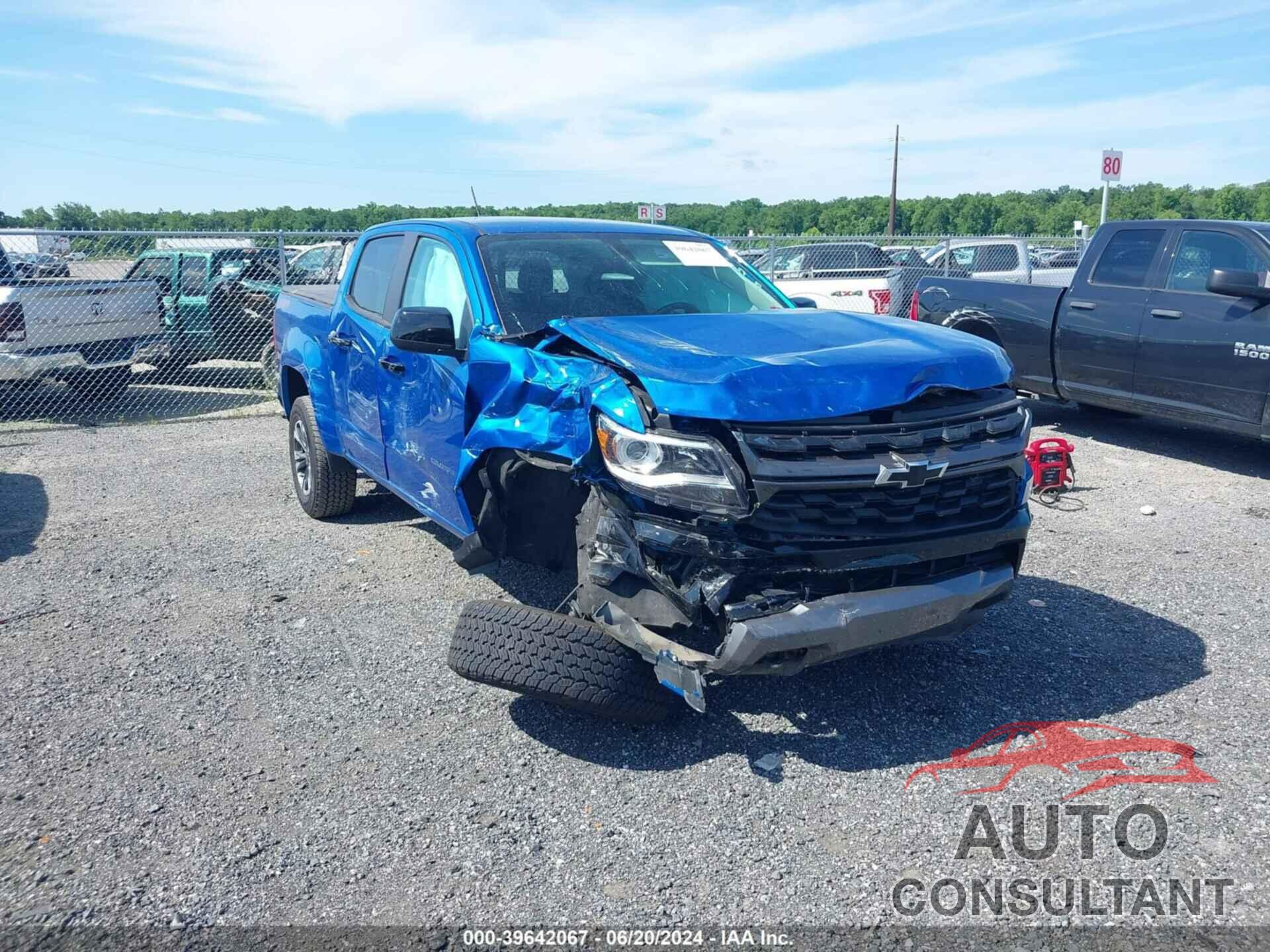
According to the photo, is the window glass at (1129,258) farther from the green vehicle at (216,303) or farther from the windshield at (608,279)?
the green vehicle at (216,303)

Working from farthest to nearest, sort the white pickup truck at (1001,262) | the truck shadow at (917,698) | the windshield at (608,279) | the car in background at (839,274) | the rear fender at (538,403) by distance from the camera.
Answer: the white pickup truck at (1001,262), the car in background at (839,274), the windshield at (608,279), the truck shadow at (917,698), the rear fender at (538,403)

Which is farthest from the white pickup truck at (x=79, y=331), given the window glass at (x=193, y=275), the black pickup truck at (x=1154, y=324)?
the black pickup truck at (x=1154, y=324)

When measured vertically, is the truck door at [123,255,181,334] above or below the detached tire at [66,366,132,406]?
above

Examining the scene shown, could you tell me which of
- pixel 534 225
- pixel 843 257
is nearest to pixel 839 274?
pixel 843 257

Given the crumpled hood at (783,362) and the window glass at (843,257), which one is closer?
the crumpled hood at (783,362)

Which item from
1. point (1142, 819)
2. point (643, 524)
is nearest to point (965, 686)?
point (1142, 819)

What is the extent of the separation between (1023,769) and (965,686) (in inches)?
26.2

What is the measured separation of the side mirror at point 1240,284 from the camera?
699 centimetres

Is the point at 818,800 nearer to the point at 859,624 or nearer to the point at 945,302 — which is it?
the point at 859,624

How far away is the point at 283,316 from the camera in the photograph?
6848 millimetres

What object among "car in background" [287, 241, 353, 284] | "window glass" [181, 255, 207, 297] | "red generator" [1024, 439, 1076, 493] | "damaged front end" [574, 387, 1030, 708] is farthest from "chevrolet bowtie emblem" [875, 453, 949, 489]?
"window glass" [181, 255, 207, 297]

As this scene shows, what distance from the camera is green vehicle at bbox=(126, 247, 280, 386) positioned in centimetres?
1299

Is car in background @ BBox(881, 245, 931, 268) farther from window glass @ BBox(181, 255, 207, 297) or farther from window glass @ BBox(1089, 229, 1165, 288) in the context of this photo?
window glass @ BBox(181, 255, 207, 297)

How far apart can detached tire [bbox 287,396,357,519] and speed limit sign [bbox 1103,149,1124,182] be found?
13639mm
